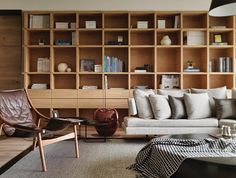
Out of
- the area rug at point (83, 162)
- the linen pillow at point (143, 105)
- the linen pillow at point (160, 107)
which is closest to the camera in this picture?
the area rug at point (83, 162)

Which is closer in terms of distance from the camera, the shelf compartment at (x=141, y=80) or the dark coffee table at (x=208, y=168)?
the dark coffee table at (x=208, y=168)

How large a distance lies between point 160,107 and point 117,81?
5.72 ft

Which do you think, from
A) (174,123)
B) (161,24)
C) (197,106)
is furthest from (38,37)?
(197,106)

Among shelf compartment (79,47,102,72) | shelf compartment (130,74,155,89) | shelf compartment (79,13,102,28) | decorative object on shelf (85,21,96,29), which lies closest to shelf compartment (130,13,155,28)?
shelf compartment (79,13,102,28)

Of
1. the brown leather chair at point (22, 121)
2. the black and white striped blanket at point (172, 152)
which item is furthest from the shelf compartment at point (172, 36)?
the black and white striped blanket at point (172, 152)

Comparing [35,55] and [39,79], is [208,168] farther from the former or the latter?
[35,55]

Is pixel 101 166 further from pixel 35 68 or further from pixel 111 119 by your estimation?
pixel 35 68

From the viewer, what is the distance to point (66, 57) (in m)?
6.52

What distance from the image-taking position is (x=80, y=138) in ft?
18.0

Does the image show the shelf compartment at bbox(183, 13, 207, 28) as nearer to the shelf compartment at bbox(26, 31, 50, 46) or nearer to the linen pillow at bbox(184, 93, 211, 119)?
the linen pillow at bbox(184, 93, 211, 119)

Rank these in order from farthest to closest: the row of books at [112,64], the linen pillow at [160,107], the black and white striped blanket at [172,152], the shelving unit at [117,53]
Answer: the row of books at [112,64] < the shelving unit at [117,53] < the linen pillow at [160,107] < the black and white striped blanket at [172,152]

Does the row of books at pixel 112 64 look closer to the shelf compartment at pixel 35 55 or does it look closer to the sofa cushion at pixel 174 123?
the shelf compartment at pixel 35 55

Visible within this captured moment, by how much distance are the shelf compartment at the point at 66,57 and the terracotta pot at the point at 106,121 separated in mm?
1445

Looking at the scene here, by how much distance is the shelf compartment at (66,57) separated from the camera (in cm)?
649
